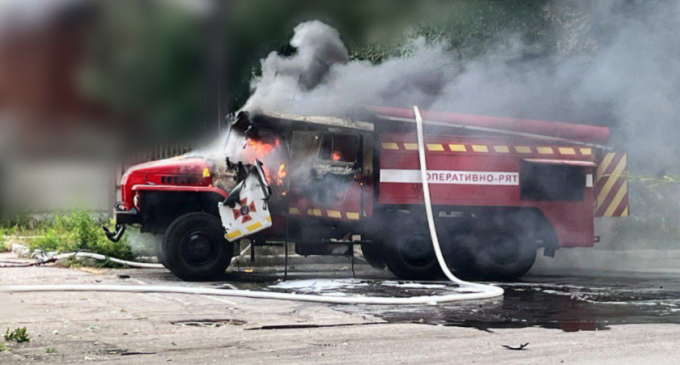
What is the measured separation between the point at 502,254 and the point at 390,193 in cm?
177

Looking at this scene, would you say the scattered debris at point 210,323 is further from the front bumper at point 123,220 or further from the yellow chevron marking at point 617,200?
the yellow chevron marking at point 617,200

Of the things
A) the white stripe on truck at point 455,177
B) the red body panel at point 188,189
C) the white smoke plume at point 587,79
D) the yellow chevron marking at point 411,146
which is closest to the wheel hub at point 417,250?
the white stripe on truck at point 455,177

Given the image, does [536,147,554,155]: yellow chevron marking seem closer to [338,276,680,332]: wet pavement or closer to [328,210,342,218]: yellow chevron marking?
[338,276,680,332]: wet pavement

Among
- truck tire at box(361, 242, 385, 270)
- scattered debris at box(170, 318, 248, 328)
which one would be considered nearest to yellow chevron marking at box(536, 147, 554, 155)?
truck tire at box(361, 242, 385, 270)

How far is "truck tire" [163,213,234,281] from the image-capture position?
32.7 ft

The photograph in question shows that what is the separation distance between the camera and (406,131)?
35.2 feet

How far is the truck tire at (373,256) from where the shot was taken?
11459 millimetres

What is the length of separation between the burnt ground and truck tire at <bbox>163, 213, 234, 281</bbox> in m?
0.31

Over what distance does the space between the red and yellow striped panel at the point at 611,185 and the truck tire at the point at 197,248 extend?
16.9 ft

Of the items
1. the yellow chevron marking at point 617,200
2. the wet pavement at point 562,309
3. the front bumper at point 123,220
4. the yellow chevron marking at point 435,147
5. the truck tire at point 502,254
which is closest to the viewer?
the wet pavement at point 562,309

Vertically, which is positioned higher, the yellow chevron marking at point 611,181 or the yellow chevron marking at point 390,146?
the yellow chevron marking at point 390,146

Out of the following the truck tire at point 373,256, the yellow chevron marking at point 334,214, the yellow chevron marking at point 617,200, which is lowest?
the truck tire at point 373,256

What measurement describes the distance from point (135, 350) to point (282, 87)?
5009mm

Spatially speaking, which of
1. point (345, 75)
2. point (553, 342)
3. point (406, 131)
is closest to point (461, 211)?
point (406, 131)
